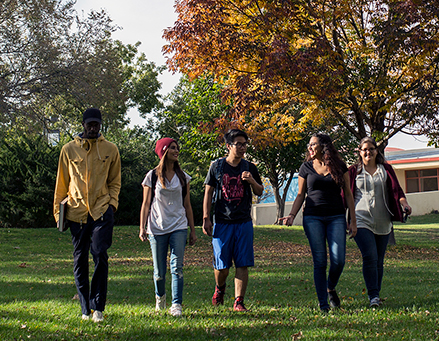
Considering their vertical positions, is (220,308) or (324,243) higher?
(324,243)

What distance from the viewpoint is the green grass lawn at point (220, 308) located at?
461cm

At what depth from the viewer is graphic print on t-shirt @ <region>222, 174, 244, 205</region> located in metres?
5.63

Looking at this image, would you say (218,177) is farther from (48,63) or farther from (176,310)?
(48,63)

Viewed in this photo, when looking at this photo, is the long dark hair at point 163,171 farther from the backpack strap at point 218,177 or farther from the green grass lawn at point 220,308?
the green grass lawn at point 220,308

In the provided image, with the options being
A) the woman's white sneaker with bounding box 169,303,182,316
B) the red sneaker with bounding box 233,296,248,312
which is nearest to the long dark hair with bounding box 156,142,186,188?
the woman's white sneaker with bounding box 169,303,182,316

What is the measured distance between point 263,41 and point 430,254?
7.39 metres

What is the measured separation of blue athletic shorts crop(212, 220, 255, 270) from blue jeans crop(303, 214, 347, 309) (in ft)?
2.35

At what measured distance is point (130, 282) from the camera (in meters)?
8.55

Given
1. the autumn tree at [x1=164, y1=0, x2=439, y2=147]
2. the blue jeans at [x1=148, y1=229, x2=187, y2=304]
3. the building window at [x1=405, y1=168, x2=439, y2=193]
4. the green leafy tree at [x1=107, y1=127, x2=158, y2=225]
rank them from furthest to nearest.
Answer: the building window at [x1=405, y1=168, x2=439, y2=193], the green leafy tree at [x1=107, y1=127, x2=158, y2=225], the autumn tree at [x1=164, y1=0, x2=439, y2=147], the blue jeans at [x1=148, y1=229, x2=187, y2=304]

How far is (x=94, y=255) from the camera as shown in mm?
4945

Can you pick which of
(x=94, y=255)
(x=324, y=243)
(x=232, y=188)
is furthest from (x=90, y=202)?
(x=324, y=243)

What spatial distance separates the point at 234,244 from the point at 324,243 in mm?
1020

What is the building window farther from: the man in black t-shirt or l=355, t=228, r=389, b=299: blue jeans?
the man in black t-shirt

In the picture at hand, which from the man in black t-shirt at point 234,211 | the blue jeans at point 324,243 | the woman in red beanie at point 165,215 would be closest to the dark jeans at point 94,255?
the woman in red beanie at point 165,215
